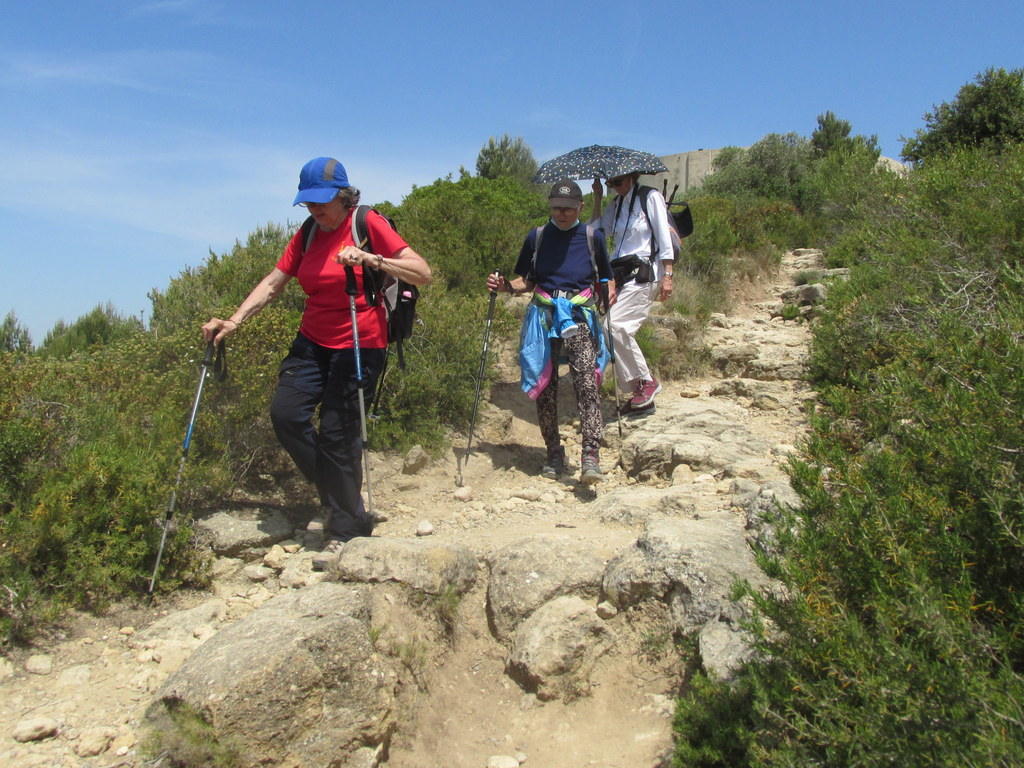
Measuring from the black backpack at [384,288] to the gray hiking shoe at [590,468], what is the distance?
1.52m

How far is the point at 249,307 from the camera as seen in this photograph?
172 inches

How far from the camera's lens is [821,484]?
2732mm

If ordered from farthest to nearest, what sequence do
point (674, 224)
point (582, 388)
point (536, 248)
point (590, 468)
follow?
point (674, 224) < point (536, 248) < point (582, 388) < point (590, 468)

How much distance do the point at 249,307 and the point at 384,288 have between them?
30.1 inches

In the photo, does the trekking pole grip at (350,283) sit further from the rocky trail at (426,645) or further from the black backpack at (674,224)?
the black backpack at (674,224)

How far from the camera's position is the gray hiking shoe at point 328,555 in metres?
4.02

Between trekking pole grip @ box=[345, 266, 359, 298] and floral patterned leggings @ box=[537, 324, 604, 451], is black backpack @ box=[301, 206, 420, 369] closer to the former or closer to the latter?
trekking pole grip @ box=[345, 266, 359, 298]

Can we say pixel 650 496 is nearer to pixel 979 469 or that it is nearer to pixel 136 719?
pixel 979 469

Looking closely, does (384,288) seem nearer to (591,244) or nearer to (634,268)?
(591,244)

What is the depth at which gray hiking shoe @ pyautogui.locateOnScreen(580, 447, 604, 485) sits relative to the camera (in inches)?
205

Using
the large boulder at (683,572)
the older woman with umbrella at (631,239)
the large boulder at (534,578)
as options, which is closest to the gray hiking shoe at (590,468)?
the large boulder at (534,578)

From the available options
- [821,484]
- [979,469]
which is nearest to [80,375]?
[821,484]

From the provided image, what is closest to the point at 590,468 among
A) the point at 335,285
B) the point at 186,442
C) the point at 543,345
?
the point at 543,345

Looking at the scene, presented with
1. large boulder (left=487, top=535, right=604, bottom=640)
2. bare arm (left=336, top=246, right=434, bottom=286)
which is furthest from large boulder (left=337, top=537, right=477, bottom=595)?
bare arm (left=336, top=246, right=434, bottom=286)
